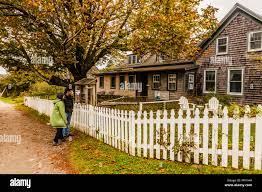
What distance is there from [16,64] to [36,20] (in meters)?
4.26

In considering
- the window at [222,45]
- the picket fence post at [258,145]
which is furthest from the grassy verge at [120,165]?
the window at [222,45]

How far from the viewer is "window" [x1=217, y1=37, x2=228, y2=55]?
23362 mm

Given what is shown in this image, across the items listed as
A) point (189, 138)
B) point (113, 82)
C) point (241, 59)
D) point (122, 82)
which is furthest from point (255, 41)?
point (113, 82)

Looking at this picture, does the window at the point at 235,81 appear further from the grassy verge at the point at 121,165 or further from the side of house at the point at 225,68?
the grassy verge at the point at 121,165

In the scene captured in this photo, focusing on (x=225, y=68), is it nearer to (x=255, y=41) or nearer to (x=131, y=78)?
(x=255, y=41)

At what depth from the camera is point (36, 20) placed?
505 inches

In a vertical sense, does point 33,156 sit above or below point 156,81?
below

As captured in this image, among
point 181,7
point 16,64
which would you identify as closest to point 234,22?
point 181,7

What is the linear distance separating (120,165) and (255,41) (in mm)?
17167

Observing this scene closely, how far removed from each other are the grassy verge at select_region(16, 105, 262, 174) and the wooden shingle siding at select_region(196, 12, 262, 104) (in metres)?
14.6

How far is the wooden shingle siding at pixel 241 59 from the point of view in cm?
2067

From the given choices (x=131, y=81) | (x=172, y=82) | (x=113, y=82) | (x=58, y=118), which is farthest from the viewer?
(x=113, y=82)

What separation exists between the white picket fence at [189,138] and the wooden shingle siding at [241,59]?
44.5 ft

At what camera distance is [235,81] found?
22375 millimetres
